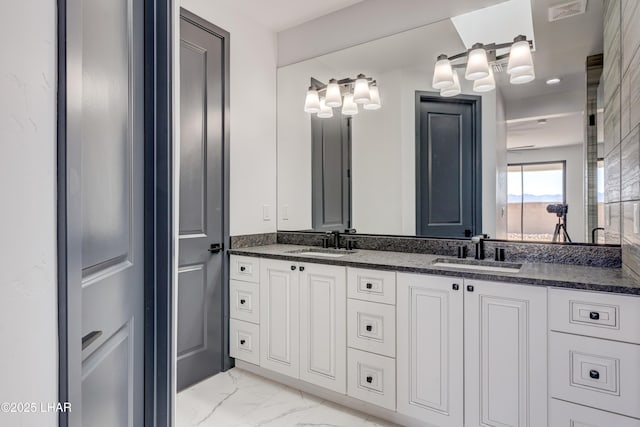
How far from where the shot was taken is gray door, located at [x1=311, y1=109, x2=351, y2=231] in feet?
9.34

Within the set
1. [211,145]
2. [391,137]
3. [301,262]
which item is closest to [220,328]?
[301,262]

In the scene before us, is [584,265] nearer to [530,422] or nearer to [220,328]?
[530,422]

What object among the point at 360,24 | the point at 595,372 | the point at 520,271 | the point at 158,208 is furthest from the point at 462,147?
the point at 158,208

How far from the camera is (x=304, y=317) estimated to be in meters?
2.26

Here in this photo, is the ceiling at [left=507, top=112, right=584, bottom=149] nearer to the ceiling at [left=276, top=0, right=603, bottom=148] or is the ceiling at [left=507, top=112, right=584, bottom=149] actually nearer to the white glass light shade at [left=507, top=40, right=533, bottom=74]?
the ceiling at [left=276, top=0, right=603, bottom=148]

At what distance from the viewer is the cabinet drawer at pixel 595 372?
136cm

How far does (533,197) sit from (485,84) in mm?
754

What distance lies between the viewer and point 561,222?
2002 mm

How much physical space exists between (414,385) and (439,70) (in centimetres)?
192

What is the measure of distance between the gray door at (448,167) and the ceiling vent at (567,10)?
57 centimetres

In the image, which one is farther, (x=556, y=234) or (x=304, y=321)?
(x=304, y=321)

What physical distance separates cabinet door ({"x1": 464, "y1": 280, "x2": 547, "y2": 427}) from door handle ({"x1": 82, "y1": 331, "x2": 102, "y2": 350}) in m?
1.52

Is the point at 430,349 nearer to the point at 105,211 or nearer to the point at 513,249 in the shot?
the point at 513,249

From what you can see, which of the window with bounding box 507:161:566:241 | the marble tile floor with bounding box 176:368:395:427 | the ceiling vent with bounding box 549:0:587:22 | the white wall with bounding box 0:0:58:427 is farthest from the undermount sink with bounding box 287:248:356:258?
the white wall with bounding box 0:0:58:427
